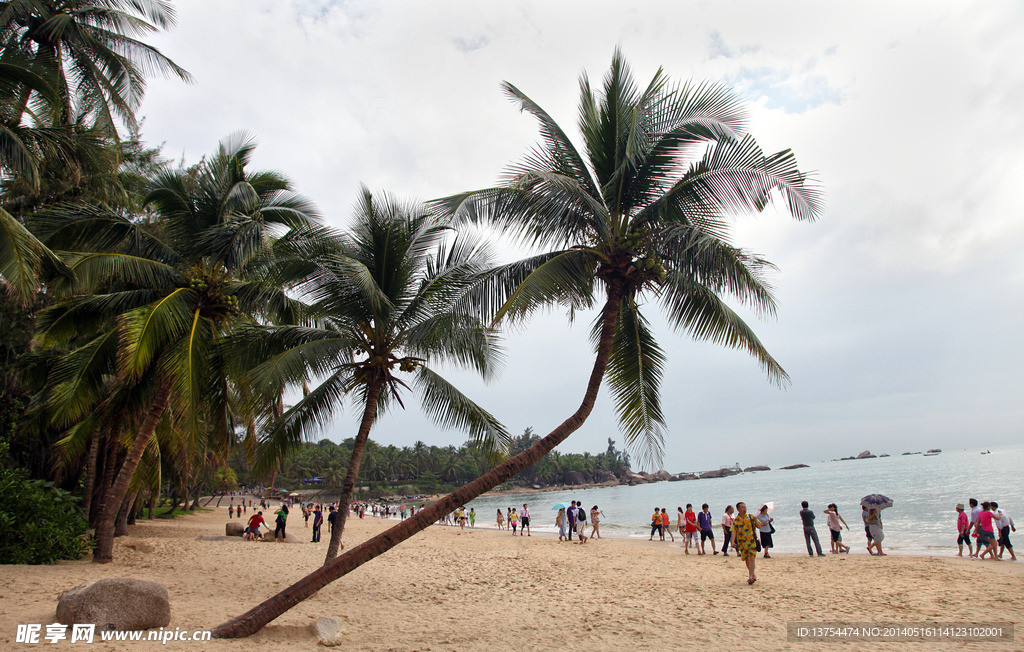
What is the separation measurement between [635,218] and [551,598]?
19.2 feet

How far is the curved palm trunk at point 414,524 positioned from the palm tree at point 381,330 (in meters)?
2.43

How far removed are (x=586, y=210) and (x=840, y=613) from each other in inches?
259


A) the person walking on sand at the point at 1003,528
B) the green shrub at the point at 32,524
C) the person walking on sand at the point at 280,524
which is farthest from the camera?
the person walking on sand at the point at 280,524

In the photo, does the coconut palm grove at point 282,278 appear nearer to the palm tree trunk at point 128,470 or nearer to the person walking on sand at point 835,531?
the palm tree trunk at point 128,470

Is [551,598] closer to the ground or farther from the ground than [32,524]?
closer to the ground

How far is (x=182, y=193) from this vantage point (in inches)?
428

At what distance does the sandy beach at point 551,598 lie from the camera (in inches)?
241

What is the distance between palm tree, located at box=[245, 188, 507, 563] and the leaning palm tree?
1.81 meters

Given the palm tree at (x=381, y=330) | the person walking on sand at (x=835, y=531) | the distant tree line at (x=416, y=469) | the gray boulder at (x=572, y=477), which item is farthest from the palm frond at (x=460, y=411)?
the gray boulder at (x=572, y=477)

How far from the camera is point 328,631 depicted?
19.3 feet

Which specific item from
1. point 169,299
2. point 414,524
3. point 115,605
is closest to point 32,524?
point 169,299

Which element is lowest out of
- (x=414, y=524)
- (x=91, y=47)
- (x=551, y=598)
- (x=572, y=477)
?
(x=572, y=477)

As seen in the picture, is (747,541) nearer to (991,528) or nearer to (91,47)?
(991,528)

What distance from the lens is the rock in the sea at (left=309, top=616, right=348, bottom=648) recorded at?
5727 millimetres
